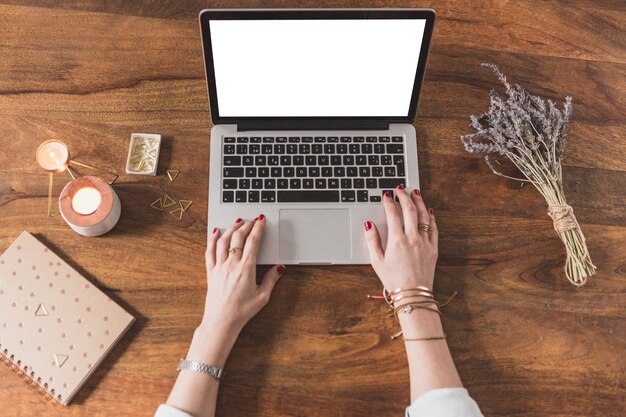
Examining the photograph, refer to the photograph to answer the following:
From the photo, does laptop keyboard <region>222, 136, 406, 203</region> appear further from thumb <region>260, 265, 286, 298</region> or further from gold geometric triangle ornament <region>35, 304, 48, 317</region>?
gold geometric triangle ornament <region>35, 304, 48, 317</region>

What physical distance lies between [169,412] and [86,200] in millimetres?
416

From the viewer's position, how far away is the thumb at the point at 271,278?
37.0 inches

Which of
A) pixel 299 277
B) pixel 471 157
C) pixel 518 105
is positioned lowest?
pixel 299 277

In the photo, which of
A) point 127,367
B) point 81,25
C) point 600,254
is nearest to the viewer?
point 127,367

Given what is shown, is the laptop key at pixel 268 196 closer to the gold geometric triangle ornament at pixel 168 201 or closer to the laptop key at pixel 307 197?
the laptop key at pixel 307 197

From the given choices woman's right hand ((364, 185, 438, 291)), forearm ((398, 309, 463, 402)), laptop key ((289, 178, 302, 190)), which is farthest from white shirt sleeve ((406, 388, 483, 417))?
laptop key ((289, 178, 302, 190))

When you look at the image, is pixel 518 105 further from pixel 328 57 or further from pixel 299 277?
pixel 299 277

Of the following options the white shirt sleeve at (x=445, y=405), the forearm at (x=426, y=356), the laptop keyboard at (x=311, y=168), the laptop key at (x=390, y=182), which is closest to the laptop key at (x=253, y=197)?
the laptop keyboard at (x=311, y=168)

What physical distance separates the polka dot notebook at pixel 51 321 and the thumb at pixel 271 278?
0.79ft

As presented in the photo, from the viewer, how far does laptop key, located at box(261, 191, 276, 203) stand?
39.2 inches

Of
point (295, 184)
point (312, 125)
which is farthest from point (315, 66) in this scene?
point (295, 184)

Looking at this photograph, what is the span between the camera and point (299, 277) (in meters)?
0.97

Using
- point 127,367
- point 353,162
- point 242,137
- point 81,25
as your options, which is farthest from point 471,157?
point 81,25

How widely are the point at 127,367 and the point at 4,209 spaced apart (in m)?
0.40
